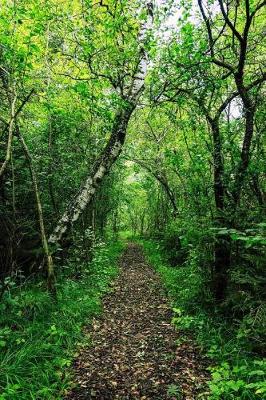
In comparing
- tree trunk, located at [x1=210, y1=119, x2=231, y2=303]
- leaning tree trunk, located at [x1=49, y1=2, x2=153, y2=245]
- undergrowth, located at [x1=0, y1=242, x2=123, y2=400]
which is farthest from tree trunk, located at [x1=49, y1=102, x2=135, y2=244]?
tree trunk, located at [x1=210, y1=119, x2=231, y2=303]

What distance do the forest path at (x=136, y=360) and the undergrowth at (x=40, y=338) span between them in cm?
25

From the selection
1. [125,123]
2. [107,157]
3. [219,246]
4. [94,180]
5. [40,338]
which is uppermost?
[125,123]

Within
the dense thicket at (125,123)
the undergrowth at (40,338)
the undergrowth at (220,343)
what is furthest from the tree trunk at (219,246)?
the undergrowth at (40,338)

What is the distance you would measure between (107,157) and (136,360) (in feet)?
16.2

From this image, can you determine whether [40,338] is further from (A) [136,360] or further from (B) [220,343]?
(B) [220,343]

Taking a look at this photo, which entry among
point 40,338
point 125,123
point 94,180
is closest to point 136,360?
point 40,338

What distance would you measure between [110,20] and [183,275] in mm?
7025

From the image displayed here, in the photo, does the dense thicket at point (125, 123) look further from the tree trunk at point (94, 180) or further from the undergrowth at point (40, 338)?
the undergrowth at point (40, 338)

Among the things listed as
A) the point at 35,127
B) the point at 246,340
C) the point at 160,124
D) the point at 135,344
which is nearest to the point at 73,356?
the point at 135,344

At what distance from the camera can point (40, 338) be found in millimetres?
4848

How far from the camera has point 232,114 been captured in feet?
27.7

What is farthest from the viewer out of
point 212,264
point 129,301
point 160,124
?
point 160,124

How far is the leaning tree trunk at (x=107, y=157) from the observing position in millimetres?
7602

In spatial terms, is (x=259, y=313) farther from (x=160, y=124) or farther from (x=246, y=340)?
(x=160, y=124)
